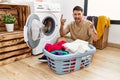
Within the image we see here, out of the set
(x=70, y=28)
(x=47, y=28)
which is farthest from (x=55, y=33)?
(x=70, y=28)

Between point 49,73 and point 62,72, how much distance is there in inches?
6.1

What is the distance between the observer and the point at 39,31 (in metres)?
2.02

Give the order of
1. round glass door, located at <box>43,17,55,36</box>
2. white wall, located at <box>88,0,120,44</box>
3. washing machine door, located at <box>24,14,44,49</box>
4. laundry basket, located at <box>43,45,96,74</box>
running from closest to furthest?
laundry basket, located at <box>43,45,96,74</box>
washing machine door, located at <box>24,14,44,49</box>
round glass door, located at <box>43,17,55,36</box>
white wall, located at <box>88,0,120,44</box>

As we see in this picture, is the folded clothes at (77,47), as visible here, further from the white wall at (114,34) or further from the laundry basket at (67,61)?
the white wall at (114,34)

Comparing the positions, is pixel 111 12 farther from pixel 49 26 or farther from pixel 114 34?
pixel 49 26

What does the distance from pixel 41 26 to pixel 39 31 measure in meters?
0.09

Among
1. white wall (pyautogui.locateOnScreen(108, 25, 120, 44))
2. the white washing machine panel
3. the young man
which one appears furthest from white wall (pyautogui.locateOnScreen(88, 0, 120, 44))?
the white washing machine panel

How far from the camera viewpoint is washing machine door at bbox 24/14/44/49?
1.76 metres

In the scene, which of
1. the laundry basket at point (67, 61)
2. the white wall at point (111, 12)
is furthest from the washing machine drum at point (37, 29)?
the white wall at point (111, 12)

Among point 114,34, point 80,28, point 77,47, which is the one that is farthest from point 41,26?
point 114,34

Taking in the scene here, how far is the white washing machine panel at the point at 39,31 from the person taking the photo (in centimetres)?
179

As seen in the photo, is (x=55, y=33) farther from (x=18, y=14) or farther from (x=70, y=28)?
(x=18, y=14)

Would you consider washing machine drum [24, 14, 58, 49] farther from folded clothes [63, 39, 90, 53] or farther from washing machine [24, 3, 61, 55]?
folded clothes [63, 39, 90, 53]

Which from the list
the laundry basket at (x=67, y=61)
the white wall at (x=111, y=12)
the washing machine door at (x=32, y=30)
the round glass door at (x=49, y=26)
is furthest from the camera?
the white wall at (x=111, y=12)
